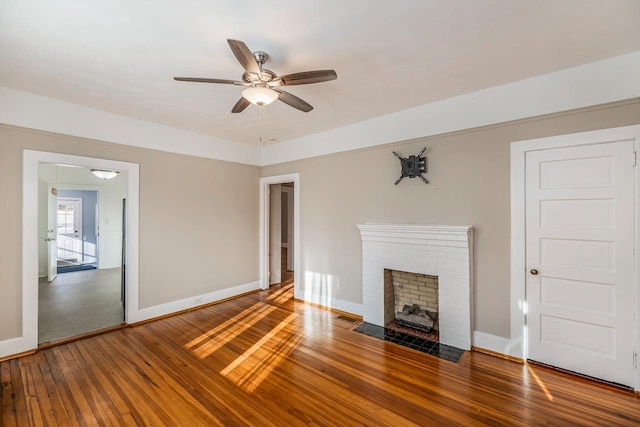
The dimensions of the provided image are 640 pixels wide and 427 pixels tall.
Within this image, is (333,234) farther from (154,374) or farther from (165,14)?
(165,14)

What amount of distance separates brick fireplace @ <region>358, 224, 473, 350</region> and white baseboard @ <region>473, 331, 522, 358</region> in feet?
0.34

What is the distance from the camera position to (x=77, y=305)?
456cm

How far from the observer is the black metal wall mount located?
11.6ft

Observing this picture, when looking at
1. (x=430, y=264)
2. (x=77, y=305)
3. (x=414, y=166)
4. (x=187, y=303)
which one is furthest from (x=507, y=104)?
(x=77, y=305)

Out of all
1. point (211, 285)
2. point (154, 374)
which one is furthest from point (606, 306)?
point (211, 285)

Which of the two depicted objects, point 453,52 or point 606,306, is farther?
point 606,306

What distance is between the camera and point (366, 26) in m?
2.03

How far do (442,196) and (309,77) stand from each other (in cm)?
218

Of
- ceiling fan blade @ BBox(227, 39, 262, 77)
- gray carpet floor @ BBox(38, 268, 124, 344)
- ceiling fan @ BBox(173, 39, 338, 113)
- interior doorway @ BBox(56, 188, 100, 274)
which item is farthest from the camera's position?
interior doorway @ BBox(56, 188, 100, 274)

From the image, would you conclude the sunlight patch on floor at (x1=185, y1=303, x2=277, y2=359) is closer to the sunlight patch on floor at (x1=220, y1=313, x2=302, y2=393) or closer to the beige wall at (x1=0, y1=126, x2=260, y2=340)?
the sunlight patch on floor at (x1=220, y1=313, x2=302, y2=393)

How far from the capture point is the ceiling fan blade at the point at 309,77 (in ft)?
6.70

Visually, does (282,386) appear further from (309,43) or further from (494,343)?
(309,43)

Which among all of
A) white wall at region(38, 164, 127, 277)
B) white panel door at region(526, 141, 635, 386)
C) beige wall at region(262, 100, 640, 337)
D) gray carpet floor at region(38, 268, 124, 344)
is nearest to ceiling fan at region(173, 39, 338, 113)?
beige wall at region(262, 100, 640, 337)

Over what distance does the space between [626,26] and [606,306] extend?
2.27 m
